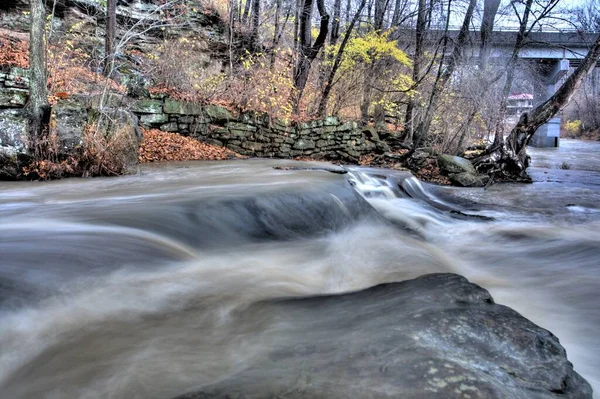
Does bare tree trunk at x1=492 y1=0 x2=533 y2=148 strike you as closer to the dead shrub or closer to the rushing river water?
the rushing river water

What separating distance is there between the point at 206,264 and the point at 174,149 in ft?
27.6

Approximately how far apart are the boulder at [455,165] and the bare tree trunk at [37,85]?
10.1 m

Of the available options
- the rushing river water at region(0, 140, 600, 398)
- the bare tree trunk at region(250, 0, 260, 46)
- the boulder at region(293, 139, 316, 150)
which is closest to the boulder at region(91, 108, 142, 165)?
the rushing river water at region(0, 140, 600, 398)

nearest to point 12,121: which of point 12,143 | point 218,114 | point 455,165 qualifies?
point 12,143

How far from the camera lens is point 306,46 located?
1501 centimetres

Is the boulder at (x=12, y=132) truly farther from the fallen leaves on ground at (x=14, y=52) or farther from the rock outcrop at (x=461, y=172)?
the rock outcrop at (x=461, y=172)

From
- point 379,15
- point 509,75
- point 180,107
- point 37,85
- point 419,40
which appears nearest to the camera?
point 37,85

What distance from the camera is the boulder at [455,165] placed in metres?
11.8

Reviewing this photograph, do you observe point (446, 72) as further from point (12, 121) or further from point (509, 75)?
Result: point (12, 121)

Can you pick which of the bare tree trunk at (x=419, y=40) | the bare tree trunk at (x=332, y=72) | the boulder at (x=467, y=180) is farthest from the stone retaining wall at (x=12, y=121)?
the bare tree trunk at (x=419, y=40)

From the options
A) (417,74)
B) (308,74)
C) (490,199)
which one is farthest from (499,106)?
(308,74)

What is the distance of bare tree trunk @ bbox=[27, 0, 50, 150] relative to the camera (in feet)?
23.0

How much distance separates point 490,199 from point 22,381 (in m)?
9.62

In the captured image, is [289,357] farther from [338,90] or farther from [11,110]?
[338,90]
